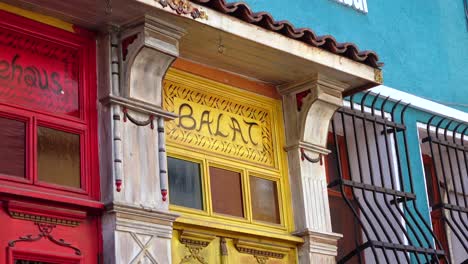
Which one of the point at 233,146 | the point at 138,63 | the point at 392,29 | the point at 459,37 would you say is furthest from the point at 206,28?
the point at 459,37

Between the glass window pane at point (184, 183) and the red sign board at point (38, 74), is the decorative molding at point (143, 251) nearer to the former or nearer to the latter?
the glass window pane at point (184, 183)

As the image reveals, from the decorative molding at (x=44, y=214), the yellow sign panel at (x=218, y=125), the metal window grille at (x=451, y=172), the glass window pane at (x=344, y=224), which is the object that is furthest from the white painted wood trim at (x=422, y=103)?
the decorative molding at (x=44, y=214)

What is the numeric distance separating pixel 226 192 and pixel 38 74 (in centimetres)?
183

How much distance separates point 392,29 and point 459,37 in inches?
47.9

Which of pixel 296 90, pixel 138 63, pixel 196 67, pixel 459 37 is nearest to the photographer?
pixel 138 63

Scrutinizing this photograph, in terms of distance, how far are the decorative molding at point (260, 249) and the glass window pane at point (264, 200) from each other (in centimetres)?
23

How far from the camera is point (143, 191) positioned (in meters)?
7.61

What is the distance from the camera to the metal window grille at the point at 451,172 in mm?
10516

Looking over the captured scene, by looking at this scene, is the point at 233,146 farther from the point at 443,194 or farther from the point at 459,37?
the point at 459,37

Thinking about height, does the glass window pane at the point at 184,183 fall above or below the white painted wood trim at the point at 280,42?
below

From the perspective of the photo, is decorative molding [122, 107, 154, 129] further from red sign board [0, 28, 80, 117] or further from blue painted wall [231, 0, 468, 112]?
blue painted wall [231, 0, 468, 112]

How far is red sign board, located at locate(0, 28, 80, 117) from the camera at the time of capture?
7.30 metres

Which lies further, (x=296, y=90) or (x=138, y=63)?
(x=296, y=90)

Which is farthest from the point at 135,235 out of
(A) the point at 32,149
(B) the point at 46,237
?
(A) the point at 32,149
